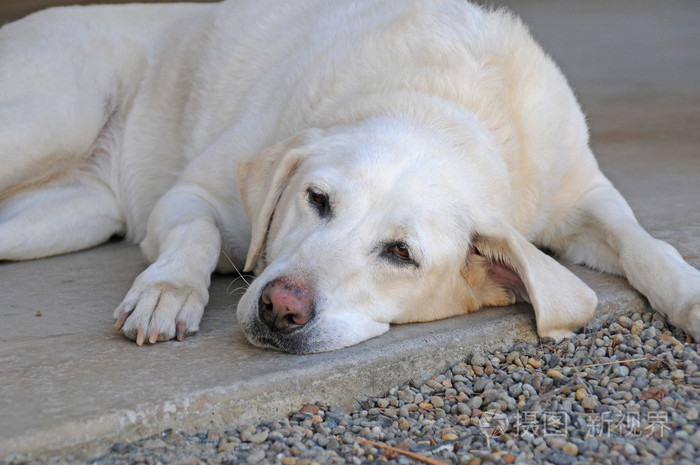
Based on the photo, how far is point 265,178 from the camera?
3.04 meters

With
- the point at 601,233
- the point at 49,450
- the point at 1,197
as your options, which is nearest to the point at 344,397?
the point at 49,450

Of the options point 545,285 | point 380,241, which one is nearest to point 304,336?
point 380,241

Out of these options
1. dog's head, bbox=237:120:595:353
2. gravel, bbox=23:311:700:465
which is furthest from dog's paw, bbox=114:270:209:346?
gravel, bbox=23:311:700:465

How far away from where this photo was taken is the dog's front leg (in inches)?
106

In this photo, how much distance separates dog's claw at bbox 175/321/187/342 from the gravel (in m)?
0.50

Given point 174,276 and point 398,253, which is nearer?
point 398,253

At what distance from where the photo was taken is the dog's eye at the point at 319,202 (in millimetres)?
2775

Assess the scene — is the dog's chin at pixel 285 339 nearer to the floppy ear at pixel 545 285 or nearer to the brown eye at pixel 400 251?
the brown eye at pixel 400 251

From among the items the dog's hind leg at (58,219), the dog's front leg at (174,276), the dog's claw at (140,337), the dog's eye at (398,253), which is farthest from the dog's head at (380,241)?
the dog's hind leg at (58,219)

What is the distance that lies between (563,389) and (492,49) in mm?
1493

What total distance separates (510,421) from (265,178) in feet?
4.12

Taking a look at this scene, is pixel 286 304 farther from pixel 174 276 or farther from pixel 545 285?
pixel 545 285

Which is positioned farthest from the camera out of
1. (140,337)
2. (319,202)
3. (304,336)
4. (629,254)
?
(629,254)

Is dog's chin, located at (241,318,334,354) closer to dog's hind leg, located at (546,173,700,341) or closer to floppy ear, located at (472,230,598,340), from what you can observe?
floppy ear, located at (472,230,598,340)
